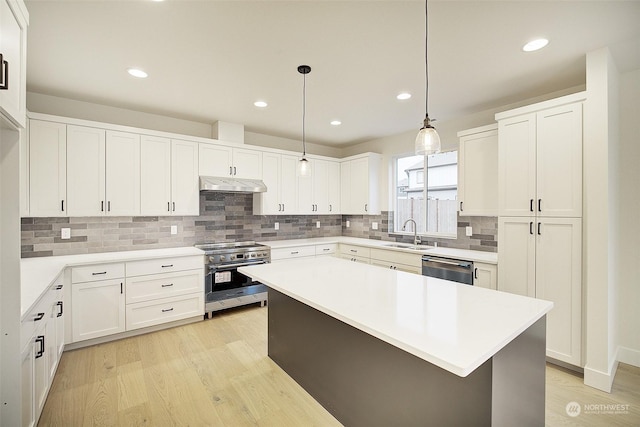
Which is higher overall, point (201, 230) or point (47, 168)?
point (47, 168)

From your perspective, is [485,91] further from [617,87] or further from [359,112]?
[359,112]

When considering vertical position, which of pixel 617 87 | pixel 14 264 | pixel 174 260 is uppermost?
pixel 617 87

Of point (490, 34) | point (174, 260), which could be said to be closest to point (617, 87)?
point (490, 34)

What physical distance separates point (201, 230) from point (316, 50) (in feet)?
9.60

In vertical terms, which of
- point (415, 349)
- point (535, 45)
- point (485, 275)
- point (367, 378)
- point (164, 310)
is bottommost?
point (164, 310)

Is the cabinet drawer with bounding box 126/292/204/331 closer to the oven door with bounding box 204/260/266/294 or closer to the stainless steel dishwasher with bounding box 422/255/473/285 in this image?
the oven door with bounding box 204/260/266/294

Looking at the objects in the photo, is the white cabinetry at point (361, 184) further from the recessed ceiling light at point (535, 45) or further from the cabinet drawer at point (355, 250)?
the recessed ceiling light at point (535, 45)

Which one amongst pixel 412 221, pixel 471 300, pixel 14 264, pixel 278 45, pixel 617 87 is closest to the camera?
pixel 14 264

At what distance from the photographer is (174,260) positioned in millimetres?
3467

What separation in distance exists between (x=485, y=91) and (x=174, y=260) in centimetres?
390

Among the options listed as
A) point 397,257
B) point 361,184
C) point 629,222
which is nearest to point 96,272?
point 397,257

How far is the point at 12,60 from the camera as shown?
4.21 feet

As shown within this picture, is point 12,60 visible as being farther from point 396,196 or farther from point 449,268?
point 396,196

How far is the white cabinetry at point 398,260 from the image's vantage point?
3.72 meters
